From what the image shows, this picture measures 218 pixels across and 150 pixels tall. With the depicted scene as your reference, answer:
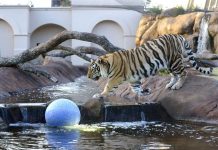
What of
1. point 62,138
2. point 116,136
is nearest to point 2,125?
point 62,138

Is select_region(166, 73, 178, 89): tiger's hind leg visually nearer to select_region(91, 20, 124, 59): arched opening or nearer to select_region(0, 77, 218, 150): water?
select_region(0, 77, 218, 150): water

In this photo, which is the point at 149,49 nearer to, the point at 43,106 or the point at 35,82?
the point at 43,106

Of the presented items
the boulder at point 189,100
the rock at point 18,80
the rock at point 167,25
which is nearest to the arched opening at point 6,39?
the rock at point 167,25

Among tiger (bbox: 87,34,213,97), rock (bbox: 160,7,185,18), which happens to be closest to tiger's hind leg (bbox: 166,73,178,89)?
tiger (bbox: 87,34,213,97)

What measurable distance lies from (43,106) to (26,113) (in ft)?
1.10

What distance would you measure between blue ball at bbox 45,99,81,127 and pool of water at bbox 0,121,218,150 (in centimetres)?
13

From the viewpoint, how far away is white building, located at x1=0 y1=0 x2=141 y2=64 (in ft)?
123

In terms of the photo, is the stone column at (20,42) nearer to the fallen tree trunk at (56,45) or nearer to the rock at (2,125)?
the fallen tree trunk at (56,45)

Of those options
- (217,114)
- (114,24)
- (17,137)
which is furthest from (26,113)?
(114,24)

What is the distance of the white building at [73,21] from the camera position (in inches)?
1478

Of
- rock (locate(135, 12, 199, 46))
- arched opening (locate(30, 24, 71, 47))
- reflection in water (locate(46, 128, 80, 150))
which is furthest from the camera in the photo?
arched opening (locate(30, 24, 71, 47))

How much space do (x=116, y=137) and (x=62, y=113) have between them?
104cm

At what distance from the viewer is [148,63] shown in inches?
420

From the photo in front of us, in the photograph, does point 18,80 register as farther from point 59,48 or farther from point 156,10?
point 156,10
